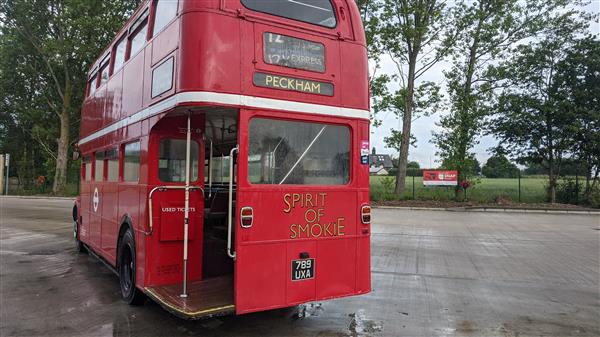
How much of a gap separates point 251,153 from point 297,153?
0.59 metres

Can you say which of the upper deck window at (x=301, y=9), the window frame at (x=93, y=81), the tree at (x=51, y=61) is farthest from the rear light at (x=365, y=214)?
the tree at (x=51, y=61)

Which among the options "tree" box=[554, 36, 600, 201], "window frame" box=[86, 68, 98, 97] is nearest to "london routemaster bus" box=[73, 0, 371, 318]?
"window frame" box=[86, 68, 98, 97]

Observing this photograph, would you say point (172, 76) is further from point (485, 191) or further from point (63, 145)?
point (63, 145)

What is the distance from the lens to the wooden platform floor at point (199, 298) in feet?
15.5

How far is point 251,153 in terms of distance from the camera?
16.0ft

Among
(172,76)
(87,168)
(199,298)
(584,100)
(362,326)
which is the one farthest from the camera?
(584,100)

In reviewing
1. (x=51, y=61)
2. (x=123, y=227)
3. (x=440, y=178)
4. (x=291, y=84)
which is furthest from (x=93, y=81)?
(x=51, y=61)

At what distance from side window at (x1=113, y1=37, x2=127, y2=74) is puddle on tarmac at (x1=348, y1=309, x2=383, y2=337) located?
5.33 m

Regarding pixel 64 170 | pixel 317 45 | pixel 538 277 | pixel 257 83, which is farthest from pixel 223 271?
pixel 64 170

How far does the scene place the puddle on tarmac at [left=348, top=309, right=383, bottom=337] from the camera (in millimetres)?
5227

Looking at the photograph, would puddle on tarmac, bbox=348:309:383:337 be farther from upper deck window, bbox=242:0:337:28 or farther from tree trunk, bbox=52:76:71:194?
tree trunk, bbox=52:76:71:194

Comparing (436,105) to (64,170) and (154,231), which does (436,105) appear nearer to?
(154,231)

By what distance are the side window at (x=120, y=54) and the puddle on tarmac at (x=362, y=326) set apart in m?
5.33

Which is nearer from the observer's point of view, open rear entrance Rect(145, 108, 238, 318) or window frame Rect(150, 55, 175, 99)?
window frame Rect(150, 55, 175, 99)
